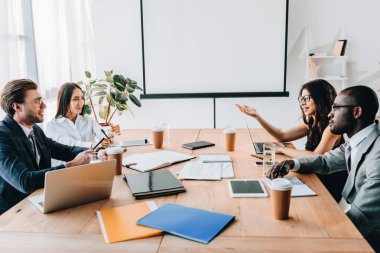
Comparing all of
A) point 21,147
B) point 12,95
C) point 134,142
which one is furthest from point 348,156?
point 12,95

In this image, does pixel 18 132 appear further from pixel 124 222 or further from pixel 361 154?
pixel 361 154

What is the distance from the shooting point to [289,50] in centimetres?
418

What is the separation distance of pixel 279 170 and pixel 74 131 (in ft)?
5.65

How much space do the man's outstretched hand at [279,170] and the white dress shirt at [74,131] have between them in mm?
1344

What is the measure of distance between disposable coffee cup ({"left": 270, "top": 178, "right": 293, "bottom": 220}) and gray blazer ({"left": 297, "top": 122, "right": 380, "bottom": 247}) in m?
0.36

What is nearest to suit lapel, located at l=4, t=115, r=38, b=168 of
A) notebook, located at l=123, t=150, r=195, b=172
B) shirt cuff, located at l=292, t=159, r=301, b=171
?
notebook, located at l=123, t=150, r=195, b=172

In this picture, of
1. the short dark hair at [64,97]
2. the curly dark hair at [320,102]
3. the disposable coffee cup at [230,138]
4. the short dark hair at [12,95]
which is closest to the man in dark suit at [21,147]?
the short dark hair at [12,95]

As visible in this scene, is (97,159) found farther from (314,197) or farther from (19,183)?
(314,197)

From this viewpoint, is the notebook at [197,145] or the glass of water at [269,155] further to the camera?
the notebook at [197,145]

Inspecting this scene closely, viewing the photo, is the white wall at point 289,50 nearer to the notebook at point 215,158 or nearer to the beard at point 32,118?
the notebook at point 215,158

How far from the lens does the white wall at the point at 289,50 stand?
408 centimetres

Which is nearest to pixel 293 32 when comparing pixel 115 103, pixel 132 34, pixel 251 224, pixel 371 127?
pixel 132 34

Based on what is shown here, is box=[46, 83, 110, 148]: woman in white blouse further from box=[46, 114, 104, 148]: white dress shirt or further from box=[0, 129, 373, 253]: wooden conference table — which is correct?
box=[0, 129, 373, 253]: wooden conference table

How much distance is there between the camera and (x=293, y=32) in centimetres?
414
